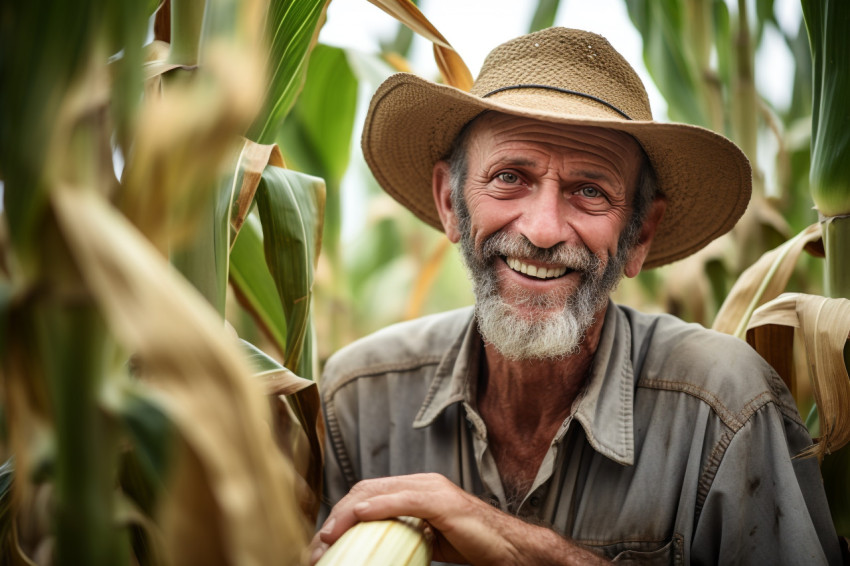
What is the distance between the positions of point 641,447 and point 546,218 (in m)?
0.52

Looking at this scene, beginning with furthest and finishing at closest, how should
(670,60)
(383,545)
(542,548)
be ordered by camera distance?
(670,60) < (542,548) < (383,545)

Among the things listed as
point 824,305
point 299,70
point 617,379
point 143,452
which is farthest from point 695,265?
point 143,452

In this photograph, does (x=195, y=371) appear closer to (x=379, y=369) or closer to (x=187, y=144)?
(x=187, y=144)

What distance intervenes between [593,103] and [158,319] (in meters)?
1.25

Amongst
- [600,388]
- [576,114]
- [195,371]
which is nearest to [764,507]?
[600,388]

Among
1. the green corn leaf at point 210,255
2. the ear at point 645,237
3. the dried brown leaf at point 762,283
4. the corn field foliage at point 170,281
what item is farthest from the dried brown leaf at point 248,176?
the dried brown leaf at point 762,283

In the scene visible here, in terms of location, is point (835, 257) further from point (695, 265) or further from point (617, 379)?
point (695, 265)

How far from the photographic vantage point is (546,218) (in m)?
1.54

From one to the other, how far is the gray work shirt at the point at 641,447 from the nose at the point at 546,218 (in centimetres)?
31

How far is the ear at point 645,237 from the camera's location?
176 centimetres

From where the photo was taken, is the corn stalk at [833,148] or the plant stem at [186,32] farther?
the corn stalk at [833,148]

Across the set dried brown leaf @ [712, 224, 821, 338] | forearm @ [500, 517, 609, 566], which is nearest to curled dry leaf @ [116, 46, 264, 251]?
forearm @ [500, 517, 609, 566]

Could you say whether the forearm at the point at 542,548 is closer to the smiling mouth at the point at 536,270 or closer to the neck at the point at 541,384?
the neck at the point at 541,384

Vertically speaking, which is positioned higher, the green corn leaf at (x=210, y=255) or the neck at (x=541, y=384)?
the green corn leaf at (x=210, y=255)
